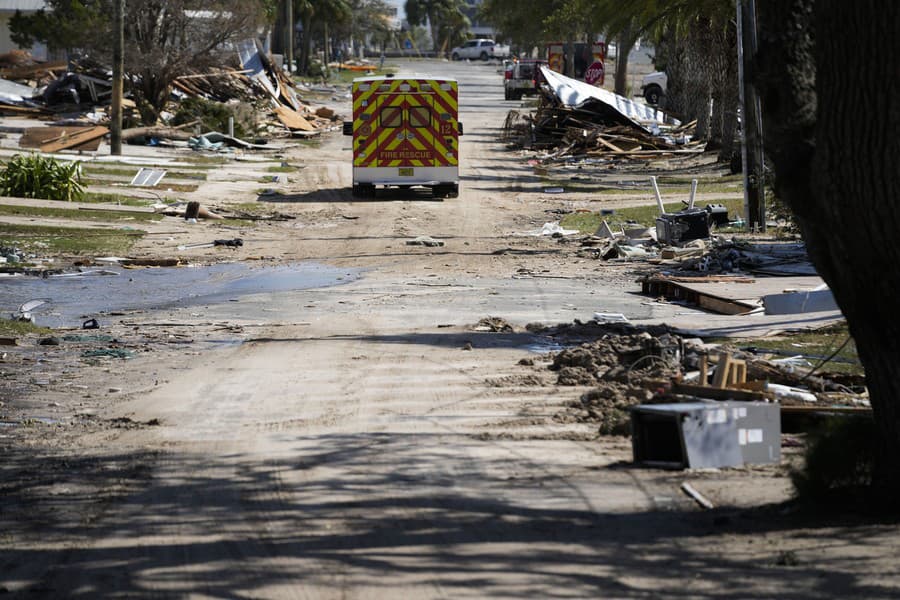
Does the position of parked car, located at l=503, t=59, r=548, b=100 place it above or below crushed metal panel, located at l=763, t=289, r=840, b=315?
above

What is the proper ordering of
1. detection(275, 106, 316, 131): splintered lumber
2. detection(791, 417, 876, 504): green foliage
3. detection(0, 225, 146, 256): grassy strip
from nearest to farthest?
detection(791, 417, 876, 504): green foliage → detection(0, 225, 146, 256): grassy strip → detection(275, 106, 316, 131): splintered lumber

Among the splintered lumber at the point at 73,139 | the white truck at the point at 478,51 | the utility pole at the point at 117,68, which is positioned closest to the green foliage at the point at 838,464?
the utility pole at the point at 117,68

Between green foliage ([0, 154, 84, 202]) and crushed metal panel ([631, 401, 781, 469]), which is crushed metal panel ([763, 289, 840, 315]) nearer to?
crushed metal panel ([631, 401, 781, 469])

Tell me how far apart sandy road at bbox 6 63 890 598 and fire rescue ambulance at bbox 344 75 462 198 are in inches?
491

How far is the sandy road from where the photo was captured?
539 cm

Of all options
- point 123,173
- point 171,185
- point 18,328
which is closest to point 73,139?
point 123,173

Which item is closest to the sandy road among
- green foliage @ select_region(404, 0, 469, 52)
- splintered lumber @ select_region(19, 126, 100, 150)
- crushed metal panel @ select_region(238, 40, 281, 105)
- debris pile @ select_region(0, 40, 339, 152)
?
splintered lumber @ select_region(19, 126, 100, 150)

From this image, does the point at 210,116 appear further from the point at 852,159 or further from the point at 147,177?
the point at 852,159

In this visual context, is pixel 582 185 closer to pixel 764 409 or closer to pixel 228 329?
pixel 228 329

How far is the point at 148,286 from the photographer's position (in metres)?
15.2

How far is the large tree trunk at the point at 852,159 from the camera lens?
6.10m

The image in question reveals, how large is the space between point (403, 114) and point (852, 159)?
1921 cm

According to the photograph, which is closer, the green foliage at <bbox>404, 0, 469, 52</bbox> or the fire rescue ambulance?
the fire rescue ambulance

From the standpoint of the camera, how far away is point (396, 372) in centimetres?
1012
